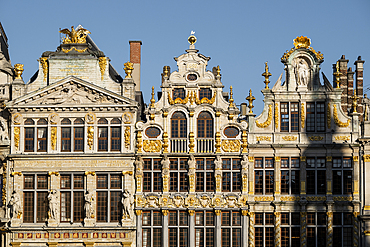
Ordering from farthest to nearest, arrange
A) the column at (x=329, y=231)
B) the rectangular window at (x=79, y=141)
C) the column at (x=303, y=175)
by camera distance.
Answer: the rectangular window at (x=79, y=141)
the column at (x=303, y=175)
the column at (x=329, y=231)

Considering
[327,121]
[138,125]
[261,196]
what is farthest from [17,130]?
[327,121]

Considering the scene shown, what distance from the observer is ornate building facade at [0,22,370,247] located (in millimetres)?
45281

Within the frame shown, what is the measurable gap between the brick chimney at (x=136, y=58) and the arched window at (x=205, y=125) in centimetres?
561

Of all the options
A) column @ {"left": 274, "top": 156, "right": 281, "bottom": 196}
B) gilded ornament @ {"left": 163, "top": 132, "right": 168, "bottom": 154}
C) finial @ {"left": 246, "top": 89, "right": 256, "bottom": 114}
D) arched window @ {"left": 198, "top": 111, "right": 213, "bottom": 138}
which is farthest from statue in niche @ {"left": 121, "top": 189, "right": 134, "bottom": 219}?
finial @ {"left": 246, "top": 89, "right": 256, "bottom": 114}

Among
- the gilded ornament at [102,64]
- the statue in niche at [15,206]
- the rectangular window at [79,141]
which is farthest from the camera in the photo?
the gilded ornament at [102,64]

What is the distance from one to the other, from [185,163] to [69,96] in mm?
7909

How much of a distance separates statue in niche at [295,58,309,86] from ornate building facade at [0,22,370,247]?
8 centimetres

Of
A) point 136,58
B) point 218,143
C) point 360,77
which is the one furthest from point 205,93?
point 360,77

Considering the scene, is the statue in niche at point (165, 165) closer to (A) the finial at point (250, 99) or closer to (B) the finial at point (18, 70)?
(A) the finial at point (250, 99)

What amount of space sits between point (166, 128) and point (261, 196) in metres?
6.78

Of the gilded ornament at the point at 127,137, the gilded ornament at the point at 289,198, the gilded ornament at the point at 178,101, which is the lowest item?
the gilded ornament at the point at 289,198

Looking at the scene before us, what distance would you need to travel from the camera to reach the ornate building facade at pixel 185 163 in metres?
45.3

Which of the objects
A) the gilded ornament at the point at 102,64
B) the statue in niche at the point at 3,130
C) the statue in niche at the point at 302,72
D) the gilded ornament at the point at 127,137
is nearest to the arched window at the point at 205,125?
the gilded ornament at the point at 127,137

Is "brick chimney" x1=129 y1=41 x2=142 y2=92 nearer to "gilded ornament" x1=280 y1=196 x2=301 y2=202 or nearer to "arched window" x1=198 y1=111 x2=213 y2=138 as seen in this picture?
"arched window" x1=198 y1=111 x2=213 y2=138
